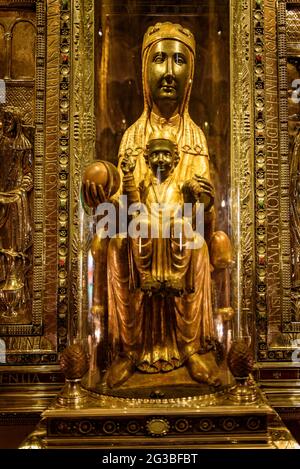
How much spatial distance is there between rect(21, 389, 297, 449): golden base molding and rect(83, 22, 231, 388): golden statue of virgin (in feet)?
1.21

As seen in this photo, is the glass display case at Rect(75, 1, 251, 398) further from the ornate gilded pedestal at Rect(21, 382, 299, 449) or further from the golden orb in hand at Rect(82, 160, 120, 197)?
the ornate gilded pedestal at Rect(21, 382, 299, 449)

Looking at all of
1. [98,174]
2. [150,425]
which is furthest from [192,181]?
[150,425]

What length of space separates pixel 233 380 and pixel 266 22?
105 inches

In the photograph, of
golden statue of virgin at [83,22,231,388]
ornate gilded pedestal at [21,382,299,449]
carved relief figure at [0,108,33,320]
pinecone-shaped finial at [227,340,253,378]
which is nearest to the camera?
ornate gilded pedestal at [21,382,299,449]

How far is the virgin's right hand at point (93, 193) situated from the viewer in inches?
132

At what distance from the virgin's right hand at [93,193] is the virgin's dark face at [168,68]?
925 mm

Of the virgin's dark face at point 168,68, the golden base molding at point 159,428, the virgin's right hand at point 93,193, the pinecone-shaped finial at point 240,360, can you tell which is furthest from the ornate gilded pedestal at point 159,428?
the virgin's dark face at point 168,68

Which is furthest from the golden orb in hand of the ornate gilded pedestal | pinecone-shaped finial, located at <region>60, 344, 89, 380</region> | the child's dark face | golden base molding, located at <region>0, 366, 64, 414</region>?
golden base molding, located at <region>0, 366, 64, 414</region>

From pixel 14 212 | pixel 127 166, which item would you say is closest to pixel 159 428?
pixel 127 166

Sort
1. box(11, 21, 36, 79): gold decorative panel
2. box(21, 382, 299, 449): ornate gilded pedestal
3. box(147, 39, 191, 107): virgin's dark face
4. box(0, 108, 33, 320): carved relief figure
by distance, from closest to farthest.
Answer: box(21, 382, 299, 449): ornate gilded pedestal
box(147, 39, 191, 107): virgin's dark face
box(0, 108, 33, 320): carved relief figure
box(11, 21, 36, 79): gold decorative panel

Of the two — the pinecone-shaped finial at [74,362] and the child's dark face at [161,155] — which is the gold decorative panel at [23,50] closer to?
the child's dark face at [161,155]

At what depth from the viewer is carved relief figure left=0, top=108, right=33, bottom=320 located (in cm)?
412

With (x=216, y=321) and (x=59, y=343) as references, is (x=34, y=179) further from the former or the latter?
(x=216, y=321)
